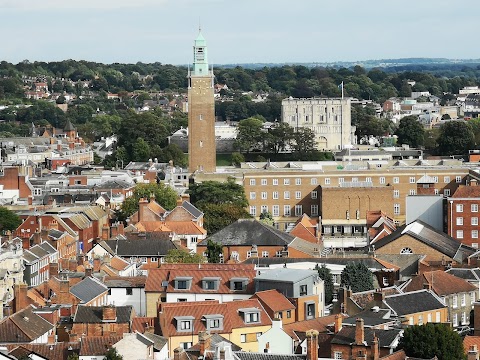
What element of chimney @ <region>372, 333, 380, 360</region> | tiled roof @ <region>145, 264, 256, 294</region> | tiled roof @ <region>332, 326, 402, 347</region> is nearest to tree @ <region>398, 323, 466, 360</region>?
tiled roof @ <region>332, 326, 402, 347</region>

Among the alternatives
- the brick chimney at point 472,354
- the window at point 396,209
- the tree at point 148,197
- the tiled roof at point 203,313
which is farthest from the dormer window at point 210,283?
the window at point 396,209

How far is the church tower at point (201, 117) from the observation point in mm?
97562

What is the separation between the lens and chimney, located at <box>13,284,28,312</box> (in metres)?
46.5

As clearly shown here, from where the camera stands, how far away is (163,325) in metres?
43.6

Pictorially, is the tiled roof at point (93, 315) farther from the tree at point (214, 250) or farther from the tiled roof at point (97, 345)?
the tree at point (214, 250)

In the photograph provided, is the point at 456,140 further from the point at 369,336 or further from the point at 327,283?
the point at 369,336

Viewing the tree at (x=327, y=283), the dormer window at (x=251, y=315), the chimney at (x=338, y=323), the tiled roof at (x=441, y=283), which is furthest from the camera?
the tree at (x=327, y=283)

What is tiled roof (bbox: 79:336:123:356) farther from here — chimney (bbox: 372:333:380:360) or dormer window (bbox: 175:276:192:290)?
dormer window (bbox: 175:276:192:290)

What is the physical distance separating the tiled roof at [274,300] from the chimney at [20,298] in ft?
23.0

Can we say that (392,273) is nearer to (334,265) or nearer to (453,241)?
Result: (334,265)

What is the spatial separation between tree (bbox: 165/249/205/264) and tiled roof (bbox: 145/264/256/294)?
7128 millimetres

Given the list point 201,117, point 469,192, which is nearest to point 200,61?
point 201,117

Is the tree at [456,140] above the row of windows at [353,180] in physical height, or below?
below

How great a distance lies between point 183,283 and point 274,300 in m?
4.11
